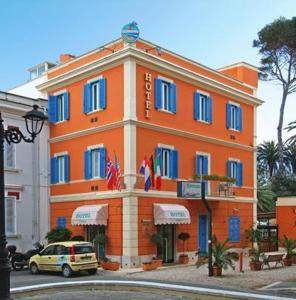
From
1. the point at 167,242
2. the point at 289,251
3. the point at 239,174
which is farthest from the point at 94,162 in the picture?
the point at 289,251

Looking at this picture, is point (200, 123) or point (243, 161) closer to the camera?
point (200, 123)

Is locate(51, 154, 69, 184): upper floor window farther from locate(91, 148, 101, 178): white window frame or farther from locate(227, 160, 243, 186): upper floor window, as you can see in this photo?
locate(227, 160, 243, 186): upper floor window

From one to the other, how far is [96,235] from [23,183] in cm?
514

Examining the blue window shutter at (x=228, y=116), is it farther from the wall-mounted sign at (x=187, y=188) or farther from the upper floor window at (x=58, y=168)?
the upper floor window at (x=58, y=168)

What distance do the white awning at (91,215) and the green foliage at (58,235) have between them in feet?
2.60

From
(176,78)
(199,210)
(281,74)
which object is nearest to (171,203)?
(199,210)

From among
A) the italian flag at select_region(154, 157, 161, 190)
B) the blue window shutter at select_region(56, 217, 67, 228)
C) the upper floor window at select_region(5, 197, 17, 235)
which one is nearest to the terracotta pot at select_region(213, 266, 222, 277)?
the italian flag at select_region(154, 157, 161, 190)

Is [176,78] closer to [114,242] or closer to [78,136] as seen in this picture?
[78,136]

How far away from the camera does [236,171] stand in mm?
33312

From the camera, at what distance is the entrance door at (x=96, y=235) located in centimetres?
2659

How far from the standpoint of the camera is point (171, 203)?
2769 cm

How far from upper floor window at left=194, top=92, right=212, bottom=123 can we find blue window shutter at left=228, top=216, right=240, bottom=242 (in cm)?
599

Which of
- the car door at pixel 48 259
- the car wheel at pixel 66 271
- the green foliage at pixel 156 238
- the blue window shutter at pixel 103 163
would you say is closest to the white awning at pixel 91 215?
the blue window shutter at pixel 103 163

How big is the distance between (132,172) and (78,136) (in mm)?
4661
